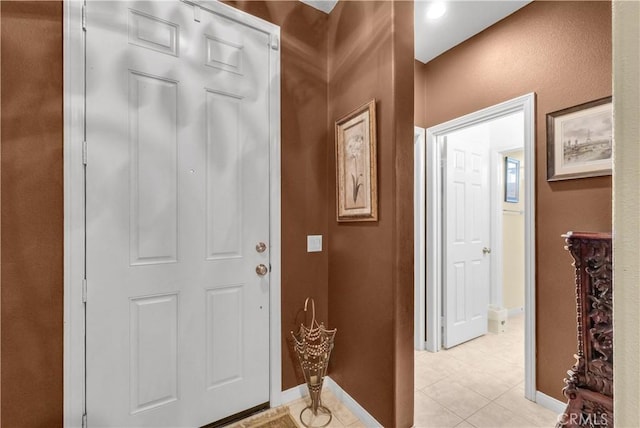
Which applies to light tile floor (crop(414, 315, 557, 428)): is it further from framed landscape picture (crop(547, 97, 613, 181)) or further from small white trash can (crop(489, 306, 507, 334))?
framed landscape picture (crop(547, 97, 613, 181))

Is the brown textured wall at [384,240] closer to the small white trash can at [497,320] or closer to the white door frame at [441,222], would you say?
the white door frame at [441,222]

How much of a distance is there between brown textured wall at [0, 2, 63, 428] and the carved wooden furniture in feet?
6.71

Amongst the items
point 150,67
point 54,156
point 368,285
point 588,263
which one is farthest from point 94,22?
point 588,263

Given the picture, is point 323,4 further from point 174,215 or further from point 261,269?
point 261,269

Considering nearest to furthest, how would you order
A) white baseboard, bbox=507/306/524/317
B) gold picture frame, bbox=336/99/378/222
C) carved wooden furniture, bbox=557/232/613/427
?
carved wooden furniture, bbox=557/232/613/427 < gold picture frame, bbox=336/99/378/222 < white baseboard, bbox=507/306/524/317

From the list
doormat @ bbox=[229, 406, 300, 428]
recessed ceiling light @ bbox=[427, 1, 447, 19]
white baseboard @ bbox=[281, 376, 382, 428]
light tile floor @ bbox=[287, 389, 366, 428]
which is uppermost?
recessed ceiling light @ bbox=[427, 1, 447, 19]

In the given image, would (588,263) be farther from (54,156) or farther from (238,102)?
(54,156)

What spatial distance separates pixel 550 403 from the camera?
1848mm

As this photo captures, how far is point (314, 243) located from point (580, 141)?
175 centimetres

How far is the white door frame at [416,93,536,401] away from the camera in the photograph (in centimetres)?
195

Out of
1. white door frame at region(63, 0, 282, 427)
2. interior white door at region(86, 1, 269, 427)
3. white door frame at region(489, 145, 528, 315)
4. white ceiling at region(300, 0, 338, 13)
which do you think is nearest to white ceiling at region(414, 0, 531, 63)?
white ceiling at region(300, 0, 338, 13)

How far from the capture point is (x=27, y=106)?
127 centimetres

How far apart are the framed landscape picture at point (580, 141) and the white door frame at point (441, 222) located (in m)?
0.12

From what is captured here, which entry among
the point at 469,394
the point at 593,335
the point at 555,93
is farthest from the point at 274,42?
the point at 469,394
